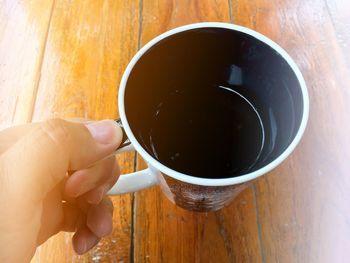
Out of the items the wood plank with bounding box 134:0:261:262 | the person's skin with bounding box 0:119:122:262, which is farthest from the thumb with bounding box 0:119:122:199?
the wood plank with bounding box 134:0:261:262

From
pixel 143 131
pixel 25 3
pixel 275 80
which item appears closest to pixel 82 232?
pixel 143 131

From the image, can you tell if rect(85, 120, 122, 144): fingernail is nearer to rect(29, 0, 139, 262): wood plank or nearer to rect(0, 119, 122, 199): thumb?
rect(0, 119, 122, 199): thumb

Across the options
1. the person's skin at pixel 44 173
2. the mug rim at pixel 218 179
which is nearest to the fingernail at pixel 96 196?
the person's skin at pixel 44 173

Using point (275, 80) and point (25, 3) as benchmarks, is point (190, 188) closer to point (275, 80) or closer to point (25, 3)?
point (275, 80)

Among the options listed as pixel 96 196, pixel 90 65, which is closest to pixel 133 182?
pixel 96 196

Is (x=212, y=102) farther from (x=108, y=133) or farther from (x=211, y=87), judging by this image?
(x=108, y=133)

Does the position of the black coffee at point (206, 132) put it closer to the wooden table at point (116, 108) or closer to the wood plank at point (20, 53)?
the wooden table at point (116, 108)
